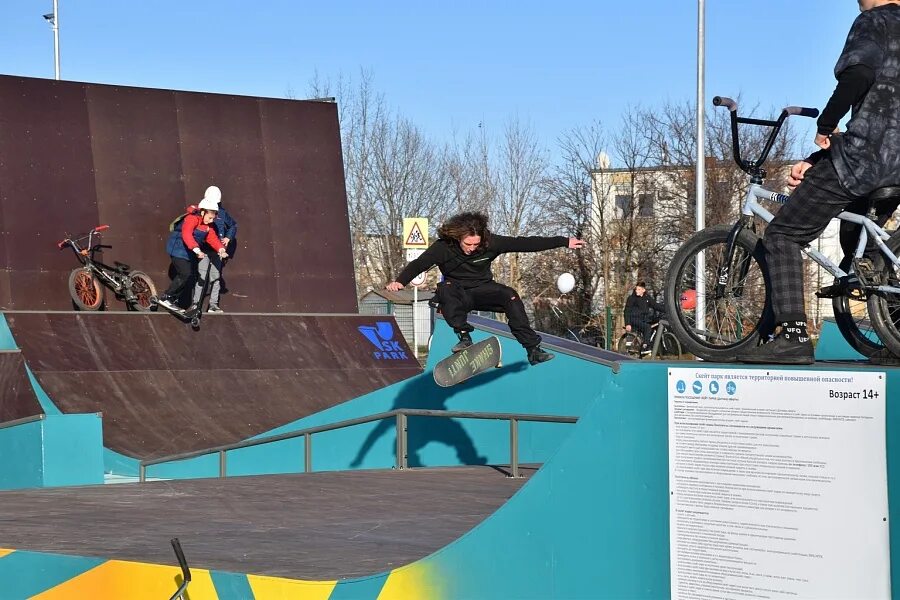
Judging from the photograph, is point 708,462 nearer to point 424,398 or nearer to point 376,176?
point 424,398

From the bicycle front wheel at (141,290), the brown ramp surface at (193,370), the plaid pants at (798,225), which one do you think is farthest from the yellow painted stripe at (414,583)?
the bicycle front wheel at (141,290)

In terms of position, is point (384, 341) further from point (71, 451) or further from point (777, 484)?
point (777, 484)

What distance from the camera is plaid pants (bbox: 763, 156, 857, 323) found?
14.9 ft

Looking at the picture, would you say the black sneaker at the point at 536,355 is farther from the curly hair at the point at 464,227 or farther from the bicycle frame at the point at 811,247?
the bicycle frame at the point at 811,247

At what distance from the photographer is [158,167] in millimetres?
17141

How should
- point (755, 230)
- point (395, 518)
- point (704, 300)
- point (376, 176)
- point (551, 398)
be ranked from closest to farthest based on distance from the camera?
point (755, 230)
point (704, 300)
point (395, 518)
point (551, 398)
point (376, 176)

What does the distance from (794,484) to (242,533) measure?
10.8 feet

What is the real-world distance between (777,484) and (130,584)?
2.82 metres

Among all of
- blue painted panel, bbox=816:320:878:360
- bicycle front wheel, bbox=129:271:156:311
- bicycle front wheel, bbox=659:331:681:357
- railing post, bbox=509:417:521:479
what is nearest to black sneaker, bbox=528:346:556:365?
railing post, bbox=509:417:521:479

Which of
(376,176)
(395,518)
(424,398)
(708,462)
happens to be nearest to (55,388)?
(424,398)

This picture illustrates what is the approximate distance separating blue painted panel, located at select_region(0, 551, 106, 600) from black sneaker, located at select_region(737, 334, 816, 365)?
2.96 m

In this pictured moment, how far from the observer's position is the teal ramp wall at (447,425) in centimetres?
1053

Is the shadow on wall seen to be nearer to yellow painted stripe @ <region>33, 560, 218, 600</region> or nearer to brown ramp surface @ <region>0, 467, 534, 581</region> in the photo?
brown ramp surface @ <region>0, 467, 534, 581</region>

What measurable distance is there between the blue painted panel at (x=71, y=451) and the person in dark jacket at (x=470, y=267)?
3.42 m
